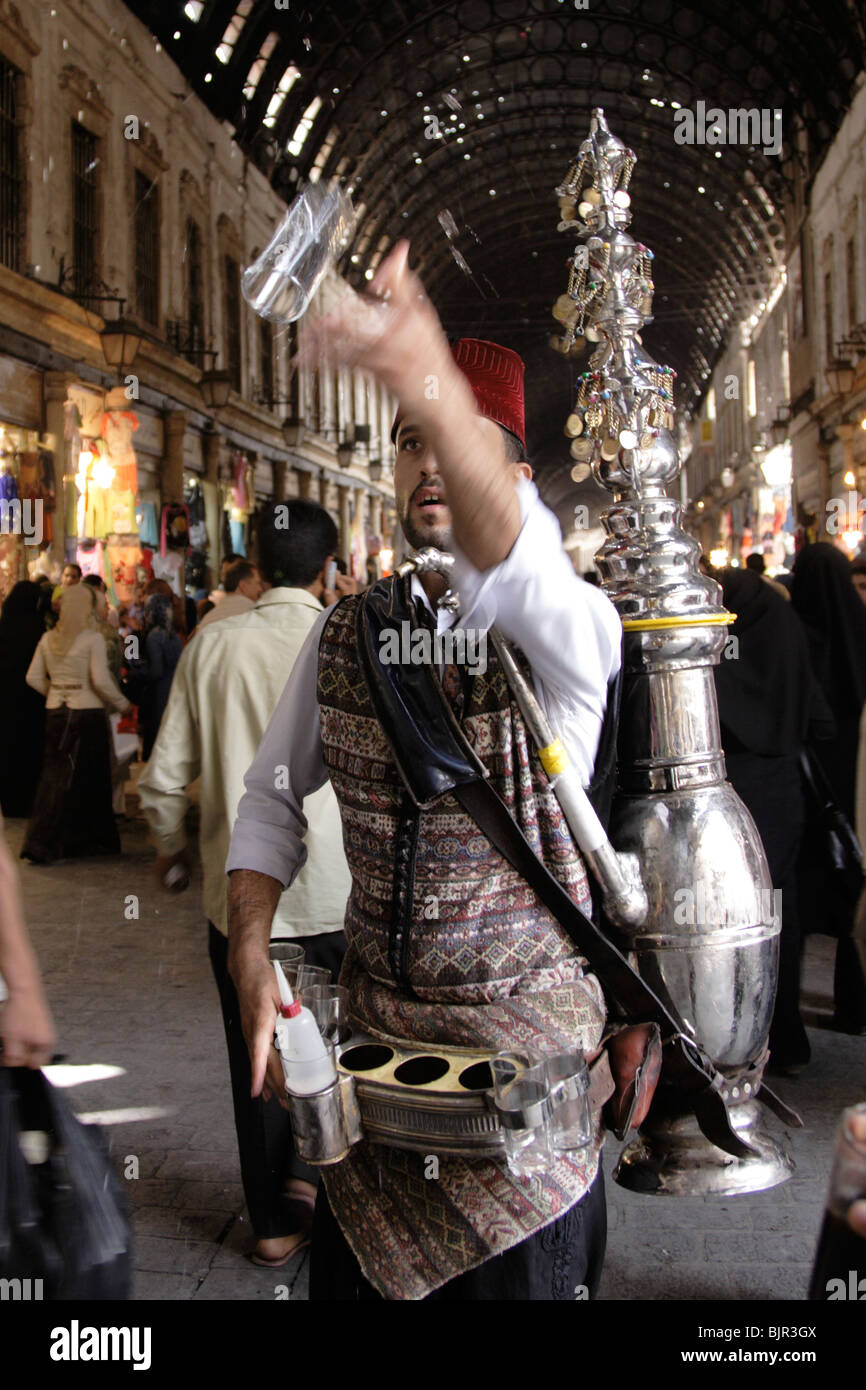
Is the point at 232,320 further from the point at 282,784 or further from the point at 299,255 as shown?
the point at 299,255

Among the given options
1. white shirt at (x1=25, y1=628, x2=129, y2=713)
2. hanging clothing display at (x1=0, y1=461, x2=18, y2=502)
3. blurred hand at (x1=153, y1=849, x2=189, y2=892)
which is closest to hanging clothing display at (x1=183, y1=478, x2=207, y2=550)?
hanging clothing display at (x1=0, y1=461, x2=18, y2=502)

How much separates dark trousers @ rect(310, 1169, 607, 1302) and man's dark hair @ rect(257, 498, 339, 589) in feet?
7.01

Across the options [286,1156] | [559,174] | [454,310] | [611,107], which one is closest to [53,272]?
[286,1156]

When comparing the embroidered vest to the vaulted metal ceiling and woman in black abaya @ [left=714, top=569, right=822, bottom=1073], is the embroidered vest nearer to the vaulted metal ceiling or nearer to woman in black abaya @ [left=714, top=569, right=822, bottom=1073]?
woman in black abaya @ [left=714, top=569, right=822, bottom=1073]

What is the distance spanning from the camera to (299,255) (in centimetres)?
158

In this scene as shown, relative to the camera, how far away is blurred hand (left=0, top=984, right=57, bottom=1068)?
5.85 ft

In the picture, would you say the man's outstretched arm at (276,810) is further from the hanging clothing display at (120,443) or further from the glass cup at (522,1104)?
the hanging clothing display at (120,443)

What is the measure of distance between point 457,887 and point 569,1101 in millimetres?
327

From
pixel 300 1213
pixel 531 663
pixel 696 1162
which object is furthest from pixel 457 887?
pixel 300 1213

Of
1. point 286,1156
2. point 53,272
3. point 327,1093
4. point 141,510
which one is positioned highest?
point 53,272
